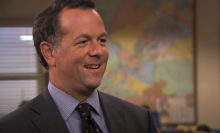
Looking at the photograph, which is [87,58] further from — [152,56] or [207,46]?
[207,46]

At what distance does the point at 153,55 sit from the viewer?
10.8ft

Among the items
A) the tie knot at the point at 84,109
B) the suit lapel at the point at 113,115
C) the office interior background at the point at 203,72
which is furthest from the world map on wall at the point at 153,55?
the tie knot at the point at 84,109

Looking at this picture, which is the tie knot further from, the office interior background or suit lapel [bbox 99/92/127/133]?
the office interior background

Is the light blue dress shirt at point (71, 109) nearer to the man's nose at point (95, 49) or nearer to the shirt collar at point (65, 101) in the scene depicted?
the shirt collar at point (65, 101)

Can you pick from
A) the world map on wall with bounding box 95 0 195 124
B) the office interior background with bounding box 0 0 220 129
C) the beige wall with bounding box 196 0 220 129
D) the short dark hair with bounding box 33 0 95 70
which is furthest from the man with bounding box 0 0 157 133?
the beige wall with bounding box 196 0 220 129

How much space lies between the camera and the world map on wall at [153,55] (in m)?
3.25

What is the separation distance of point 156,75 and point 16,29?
1.75 metres

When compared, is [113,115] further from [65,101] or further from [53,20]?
[53,20]

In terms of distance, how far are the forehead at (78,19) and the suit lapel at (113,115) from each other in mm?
346

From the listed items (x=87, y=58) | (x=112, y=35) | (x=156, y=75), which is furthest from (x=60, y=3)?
(x=156, y=75)

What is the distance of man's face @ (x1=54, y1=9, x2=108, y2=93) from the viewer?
1.04 metres

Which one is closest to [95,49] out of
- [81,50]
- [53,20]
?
[81,50]

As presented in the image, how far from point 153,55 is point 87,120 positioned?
2.32 m

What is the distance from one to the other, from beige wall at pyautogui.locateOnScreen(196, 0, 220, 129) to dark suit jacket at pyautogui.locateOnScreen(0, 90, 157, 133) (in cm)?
232
